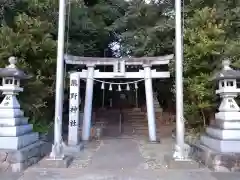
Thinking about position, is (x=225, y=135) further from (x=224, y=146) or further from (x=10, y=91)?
(x=10, y=91)

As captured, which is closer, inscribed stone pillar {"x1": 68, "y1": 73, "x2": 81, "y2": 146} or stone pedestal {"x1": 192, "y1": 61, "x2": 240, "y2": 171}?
stone pedestal {"x1": 192, "y1": 61, "x2": 240, "y2": 171}

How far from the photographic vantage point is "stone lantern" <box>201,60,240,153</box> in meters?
6.71

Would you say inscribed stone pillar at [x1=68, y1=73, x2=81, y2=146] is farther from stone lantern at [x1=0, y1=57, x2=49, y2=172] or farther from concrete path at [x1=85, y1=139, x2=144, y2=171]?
stone lantern at [x1=0, y1=57, x2=49, y2=172]

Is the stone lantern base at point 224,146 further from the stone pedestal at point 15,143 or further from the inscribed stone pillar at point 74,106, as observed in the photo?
the inscribed stone pillar at point 74,106

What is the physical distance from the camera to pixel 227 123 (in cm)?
694

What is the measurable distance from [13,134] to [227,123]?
499cm

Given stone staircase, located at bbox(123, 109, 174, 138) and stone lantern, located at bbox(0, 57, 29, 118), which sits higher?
stone lantern, located at bbox(0, 57, 29, 118)

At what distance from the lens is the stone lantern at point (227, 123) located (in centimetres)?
671

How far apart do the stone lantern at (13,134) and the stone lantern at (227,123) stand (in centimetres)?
452

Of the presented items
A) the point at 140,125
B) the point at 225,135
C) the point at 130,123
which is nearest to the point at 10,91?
the point at 225,135

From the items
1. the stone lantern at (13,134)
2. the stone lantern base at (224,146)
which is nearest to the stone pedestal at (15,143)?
the stone lantern at (13,134)

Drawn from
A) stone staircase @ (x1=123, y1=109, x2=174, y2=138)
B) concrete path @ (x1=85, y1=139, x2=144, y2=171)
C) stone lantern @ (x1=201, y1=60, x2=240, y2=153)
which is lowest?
concrete path @ (x1=85, y1=139, x2=144, y2=171)

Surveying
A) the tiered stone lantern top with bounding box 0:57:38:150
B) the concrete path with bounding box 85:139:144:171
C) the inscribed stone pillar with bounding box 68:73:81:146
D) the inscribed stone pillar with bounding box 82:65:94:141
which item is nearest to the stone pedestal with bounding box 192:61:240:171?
the concrete path with bounding box 85:139:144:171

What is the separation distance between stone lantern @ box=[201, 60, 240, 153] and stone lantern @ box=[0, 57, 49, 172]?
4.52 meters
